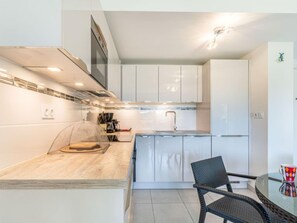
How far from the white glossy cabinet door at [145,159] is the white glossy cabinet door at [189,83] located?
3.20ft

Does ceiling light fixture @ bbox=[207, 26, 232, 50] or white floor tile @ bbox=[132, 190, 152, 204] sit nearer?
ceiling light fixture @ bbox=[207, 26, 232, 50]

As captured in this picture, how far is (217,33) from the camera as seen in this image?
238 centimetres

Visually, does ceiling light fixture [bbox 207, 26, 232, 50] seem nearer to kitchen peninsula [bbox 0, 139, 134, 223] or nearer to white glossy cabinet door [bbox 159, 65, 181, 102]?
white glossy cabinet door [bbox 159, 65, 181, 102]

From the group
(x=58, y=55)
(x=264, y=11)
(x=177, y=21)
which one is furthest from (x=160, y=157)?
(x=58, y=55)

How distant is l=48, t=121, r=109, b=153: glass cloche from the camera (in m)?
1.65

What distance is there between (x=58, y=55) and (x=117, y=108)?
289cm

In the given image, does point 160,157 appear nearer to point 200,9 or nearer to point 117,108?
point 117,108

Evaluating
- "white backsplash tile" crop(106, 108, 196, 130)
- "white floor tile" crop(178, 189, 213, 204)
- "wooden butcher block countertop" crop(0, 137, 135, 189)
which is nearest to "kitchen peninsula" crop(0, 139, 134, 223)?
"wooden butcher block countertop" crop(0, 137, 135, 189)

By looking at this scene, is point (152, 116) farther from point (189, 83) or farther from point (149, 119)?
point (189, 83)

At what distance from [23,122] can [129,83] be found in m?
2.37

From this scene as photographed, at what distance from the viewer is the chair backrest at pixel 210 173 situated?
5.13ft

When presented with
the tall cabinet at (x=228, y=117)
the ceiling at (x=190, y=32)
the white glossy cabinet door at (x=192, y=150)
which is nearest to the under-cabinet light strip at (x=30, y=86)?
the ceiling at (x=190, y=32)

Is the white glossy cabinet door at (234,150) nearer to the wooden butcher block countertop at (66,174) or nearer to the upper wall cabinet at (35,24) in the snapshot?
the wooden butcher block countertop at (66,174)

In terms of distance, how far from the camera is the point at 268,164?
8.96 feet
